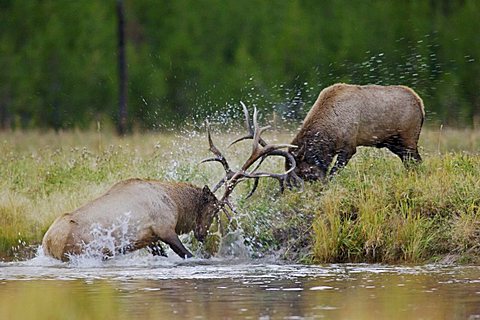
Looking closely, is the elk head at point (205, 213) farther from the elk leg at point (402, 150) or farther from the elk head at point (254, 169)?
the elk leg at point (402, 150)

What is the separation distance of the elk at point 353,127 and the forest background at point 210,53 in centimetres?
1750

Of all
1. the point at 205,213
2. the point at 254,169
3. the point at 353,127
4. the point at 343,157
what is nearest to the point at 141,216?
the point at 205,213

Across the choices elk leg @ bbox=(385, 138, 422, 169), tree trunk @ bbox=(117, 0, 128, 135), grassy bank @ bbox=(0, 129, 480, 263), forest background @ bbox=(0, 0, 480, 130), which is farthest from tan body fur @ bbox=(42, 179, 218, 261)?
forest background @ bbox=(0, 0, 480, 130)

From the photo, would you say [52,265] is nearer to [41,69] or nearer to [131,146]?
[131,146]

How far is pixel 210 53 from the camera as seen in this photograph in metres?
35.2

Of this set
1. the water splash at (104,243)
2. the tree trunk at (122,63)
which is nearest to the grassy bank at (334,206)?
the water splash at (104,243)

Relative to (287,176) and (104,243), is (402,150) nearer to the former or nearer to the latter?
(287,176)

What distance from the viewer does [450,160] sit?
12.9m

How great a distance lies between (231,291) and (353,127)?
4703 mm

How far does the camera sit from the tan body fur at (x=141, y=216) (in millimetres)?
10953

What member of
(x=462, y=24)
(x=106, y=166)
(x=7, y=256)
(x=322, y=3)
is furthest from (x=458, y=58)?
(x=7, y=256)

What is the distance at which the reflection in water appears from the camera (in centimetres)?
812

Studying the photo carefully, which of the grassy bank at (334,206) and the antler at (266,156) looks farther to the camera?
the antler at (266,156)

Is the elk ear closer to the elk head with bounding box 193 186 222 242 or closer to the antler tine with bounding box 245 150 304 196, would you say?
the elk head with bounding box 193 186 222 242
